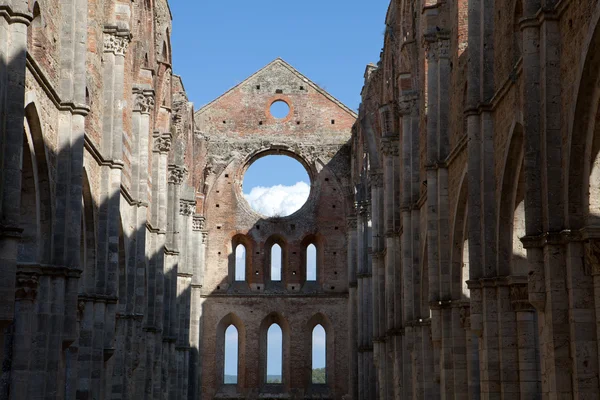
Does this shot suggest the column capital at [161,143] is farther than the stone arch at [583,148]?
Yes

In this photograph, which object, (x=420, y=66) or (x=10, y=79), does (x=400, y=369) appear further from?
(x=10, y=79)

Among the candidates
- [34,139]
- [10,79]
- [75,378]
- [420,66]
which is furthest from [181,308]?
[10,79]

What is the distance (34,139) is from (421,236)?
1176cm

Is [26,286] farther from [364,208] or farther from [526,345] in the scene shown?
[364,208]

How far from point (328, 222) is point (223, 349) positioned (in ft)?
21.9

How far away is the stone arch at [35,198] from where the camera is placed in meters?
16.4

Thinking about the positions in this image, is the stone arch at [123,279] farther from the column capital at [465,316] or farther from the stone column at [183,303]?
the stone column at [183,303]

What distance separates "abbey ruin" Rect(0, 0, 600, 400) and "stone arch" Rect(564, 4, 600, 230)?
0.02 meters

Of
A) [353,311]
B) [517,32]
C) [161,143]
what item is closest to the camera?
[517,32]

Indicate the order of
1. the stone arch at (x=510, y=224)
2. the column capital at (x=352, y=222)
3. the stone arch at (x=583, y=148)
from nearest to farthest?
the stone arch at (x=583, y=148) < the stone arch at (x=510, y=224) < the column capital at (x=352, y=222)

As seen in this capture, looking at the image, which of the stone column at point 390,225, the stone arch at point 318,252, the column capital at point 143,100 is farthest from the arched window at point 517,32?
the stone arch at point 318,252

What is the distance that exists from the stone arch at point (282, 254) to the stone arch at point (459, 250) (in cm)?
2194

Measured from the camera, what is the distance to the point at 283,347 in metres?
42.8

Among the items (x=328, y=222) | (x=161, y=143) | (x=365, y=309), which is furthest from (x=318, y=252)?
(x=161, y=143)
